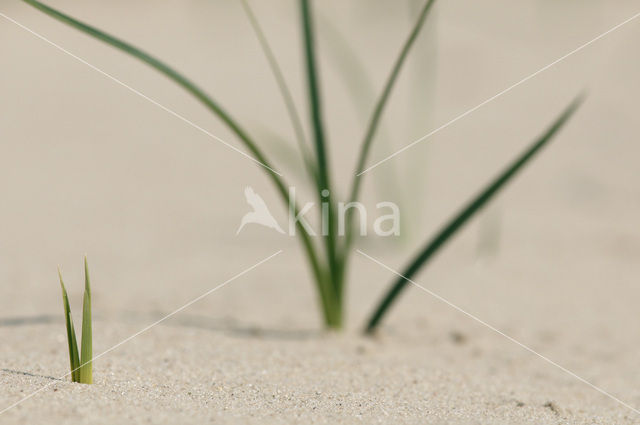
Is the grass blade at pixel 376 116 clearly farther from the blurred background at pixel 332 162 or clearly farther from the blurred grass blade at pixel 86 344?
the blurred grass blade at pixel 86 344

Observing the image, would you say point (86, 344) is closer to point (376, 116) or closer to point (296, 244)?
point (376, 116)

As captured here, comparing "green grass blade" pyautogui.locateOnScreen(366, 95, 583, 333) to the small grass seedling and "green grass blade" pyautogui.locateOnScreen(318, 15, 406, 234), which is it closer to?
the small grass seedling

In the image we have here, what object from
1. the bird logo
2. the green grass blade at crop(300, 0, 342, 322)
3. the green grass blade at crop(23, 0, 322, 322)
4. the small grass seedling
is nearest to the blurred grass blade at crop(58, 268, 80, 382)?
the small grass seedling

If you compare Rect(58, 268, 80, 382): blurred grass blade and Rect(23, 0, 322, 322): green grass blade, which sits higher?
Rect(23, 0, 322, 322): green grass blade

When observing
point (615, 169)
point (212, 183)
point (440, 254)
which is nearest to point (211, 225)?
point (212, 183)

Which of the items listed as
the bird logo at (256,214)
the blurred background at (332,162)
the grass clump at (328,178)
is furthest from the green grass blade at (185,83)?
the bird logo at (256,214)

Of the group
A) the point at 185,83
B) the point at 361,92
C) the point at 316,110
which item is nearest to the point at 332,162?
the point at 361,92
